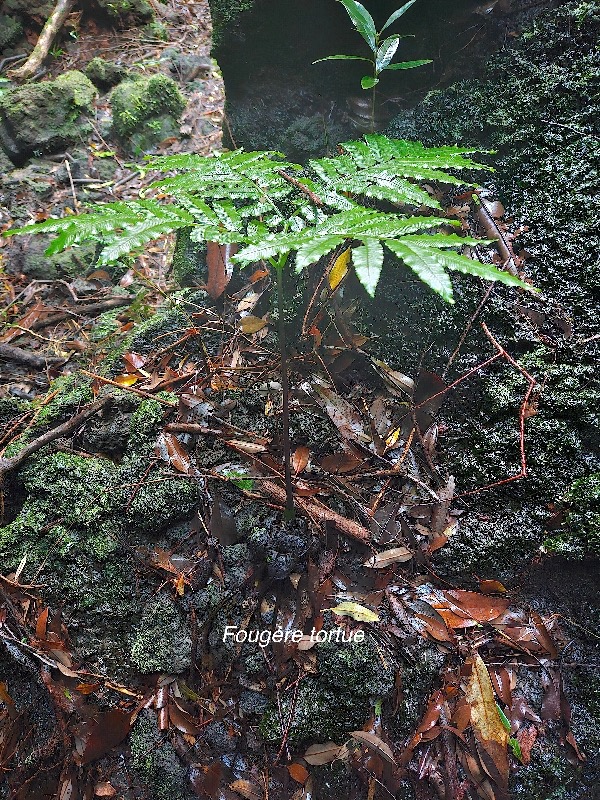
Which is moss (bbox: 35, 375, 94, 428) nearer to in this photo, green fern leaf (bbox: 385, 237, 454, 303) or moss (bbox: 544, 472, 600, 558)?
green fern leaf (bbox: 385, 237, 454, 303)

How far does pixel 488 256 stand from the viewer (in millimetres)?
2426

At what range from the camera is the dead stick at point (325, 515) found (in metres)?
2.04

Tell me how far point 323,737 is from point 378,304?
6.30 feet

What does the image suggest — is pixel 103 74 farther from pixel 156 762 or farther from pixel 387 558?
pixel 156 762

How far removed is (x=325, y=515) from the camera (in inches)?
81.4

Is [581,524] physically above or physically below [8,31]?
below

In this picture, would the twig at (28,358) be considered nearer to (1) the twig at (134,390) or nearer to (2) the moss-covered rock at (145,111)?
(1) the twig at (134,390)

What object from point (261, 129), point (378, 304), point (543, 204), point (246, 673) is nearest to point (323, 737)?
point (246, 673)

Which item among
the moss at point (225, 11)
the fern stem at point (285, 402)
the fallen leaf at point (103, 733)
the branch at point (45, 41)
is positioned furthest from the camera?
the branch at point (45, 41)

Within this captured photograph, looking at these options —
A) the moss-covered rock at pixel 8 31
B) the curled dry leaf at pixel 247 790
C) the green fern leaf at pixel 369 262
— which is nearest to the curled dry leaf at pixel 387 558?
Result: the curled dry leaf at pixel 247 790

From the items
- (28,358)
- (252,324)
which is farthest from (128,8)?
(252,324)

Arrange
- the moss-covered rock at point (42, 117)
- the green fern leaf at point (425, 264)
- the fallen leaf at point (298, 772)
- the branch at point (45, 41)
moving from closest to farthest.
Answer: the green fern leaf at point (425, 264)
the fallen leaf at point (298, 772)
the moss-covered rock at point (42, 117)
the branch at point (45, 41)

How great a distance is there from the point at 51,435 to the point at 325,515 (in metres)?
1.40

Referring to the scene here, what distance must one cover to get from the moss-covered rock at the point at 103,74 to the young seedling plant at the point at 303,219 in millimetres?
4286
